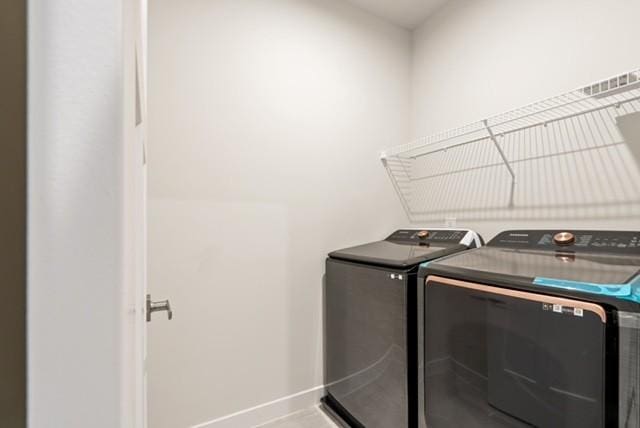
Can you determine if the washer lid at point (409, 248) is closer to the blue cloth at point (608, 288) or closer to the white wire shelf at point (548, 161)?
the white wire shelf at point (548, 161)

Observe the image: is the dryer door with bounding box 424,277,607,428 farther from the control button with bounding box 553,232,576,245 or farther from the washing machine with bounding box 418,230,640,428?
the control button with bounding box 553,232,576,245

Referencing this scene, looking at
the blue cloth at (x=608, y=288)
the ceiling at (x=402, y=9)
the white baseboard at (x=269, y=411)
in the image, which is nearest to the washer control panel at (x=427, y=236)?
the blue cloth at (x=608, y=288)

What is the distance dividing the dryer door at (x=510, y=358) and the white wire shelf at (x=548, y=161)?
85 cm

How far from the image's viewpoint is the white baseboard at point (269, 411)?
172 centimetres

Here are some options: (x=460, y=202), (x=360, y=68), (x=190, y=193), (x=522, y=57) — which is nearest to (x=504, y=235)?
(x=460, y=202)

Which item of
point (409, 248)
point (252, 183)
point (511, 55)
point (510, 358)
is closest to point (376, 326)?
point (409, 248)

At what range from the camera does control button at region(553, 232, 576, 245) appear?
134 cm

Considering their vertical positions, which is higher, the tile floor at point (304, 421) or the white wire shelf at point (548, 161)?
the white wire shelf at point (548, 161)

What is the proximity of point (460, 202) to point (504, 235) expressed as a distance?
1.46ft

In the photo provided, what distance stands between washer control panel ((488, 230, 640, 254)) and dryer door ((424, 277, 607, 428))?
59 cm

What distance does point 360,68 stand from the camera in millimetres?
2234

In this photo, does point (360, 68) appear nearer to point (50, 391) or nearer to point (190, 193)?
point (190, 193)

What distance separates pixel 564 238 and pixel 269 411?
1.84 m
